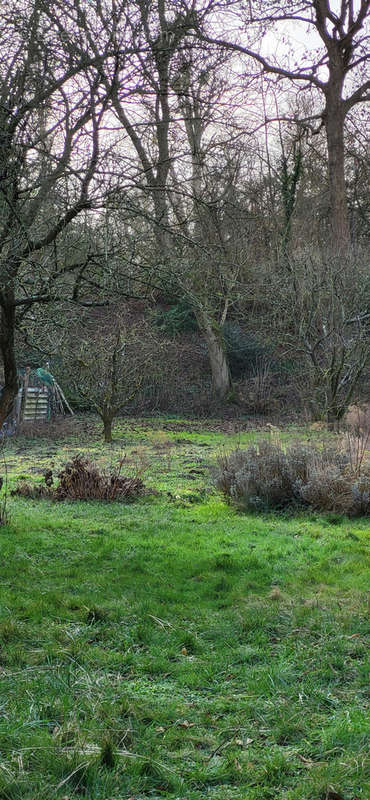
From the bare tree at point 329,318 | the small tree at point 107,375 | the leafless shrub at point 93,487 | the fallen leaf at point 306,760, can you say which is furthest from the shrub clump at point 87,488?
the bare tree at point 329,318

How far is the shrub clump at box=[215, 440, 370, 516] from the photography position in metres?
7.90

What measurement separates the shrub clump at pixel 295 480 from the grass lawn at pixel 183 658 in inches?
13.8

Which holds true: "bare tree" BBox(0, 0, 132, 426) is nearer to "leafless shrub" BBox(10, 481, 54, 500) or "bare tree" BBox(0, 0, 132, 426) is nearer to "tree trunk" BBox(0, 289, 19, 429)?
"tree trunk" BBox(0, 289, 19, 429)

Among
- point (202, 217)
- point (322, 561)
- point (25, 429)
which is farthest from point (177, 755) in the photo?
point (25, 429)

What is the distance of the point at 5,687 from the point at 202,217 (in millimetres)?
4666

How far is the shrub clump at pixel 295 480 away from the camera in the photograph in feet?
25.9

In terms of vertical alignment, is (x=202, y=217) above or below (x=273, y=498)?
above

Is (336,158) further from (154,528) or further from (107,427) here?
(154,528)

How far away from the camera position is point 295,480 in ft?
27.1

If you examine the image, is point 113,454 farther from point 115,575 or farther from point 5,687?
point 5,687

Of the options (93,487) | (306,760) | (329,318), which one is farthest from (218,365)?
(306,760)

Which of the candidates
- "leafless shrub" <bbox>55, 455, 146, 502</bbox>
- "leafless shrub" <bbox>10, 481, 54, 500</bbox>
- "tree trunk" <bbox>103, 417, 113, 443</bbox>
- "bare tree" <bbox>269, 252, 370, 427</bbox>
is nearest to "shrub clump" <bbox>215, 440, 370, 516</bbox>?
"leafless shrub" <bbox>55, 455, 146, 502</bbox>

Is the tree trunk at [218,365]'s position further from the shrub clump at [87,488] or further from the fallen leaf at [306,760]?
the fallen leaf at [306,760]

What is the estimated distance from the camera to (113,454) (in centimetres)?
1252
